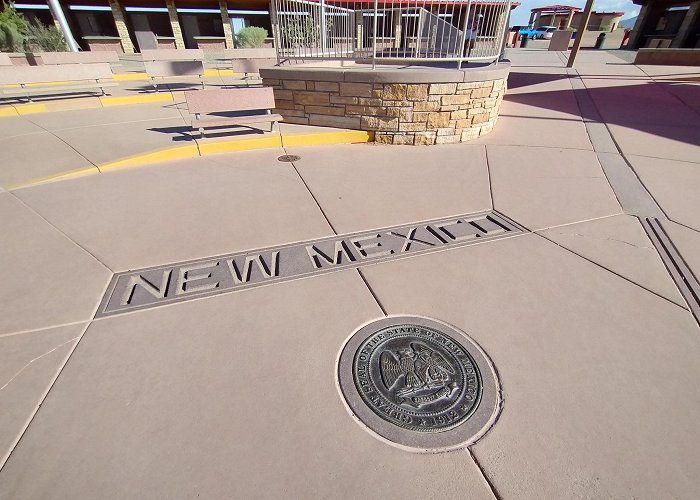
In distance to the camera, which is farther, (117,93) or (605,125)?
(117,93)

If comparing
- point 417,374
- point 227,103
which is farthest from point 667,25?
point 417,374

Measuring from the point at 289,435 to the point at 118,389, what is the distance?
1.05m

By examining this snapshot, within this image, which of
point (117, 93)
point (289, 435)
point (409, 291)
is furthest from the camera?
point (117, 93)

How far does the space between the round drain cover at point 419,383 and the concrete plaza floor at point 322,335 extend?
0.25 feet

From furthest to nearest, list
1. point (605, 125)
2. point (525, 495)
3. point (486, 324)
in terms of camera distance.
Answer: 1. point (605, 125)
2. point (486, 324)
3. point (525, 495)

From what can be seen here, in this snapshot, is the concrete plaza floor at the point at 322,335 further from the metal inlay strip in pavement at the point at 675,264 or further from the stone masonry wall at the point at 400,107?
the stone masonry wall at the point at 400,107

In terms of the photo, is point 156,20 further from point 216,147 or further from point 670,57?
point 670,57

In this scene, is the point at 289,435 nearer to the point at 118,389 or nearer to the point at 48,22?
the point at 118,389

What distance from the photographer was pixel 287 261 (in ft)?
9.91

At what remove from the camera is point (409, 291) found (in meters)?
2.67

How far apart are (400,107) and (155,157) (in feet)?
13.1

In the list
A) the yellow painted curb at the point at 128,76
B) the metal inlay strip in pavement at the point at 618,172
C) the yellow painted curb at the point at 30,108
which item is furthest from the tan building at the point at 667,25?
the yellow painted curb at the point at 30,108

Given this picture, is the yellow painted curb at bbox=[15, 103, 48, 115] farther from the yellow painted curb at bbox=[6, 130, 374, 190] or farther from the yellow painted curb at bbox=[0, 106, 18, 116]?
the yellow painted curb at bbox=[6, 130, 374, 190]

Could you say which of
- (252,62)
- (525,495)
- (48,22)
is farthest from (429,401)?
(48,22)
